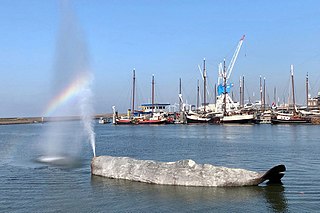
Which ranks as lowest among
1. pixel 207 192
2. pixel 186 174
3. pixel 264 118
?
pixel 207 192

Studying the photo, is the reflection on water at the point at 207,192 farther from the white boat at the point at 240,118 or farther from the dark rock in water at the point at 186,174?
the white boat at the point at 240,118

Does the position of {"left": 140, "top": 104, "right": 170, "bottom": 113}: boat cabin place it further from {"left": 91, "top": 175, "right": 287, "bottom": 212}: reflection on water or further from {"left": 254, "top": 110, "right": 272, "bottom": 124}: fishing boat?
{"left": 91, "top": 175, "right": 287, "bottom": 212}: reflection on water

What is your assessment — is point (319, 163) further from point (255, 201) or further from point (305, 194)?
point (255, 201)

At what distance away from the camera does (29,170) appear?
26766 millimetres

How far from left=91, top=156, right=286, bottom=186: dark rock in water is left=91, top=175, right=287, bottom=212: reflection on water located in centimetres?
40

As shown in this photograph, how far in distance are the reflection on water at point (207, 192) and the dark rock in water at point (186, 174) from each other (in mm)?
398

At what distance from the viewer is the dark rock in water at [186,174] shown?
1923cm

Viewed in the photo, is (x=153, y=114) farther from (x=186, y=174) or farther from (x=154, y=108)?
(x=186, y=174)

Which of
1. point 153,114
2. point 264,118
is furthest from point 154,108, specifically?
point 264,118

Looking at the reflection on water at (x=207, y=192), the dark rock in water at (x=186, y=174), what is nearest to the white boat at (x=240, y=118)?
the dark rock in water at (x=186, y=174)

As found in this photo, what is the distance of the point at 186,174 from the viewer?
20.0 m

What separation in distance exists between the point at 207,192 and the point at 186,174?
207 centimetres

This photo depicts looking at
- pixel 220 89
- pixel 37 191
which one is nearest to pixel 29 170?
pixel 37 191

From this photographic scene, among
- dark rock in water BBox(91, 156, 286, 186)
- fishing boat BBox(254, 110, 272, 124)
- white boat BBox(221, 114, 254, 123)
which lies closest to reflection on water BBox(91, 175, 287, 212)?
dark rock in water BBox(91, 156, 286, 186)
